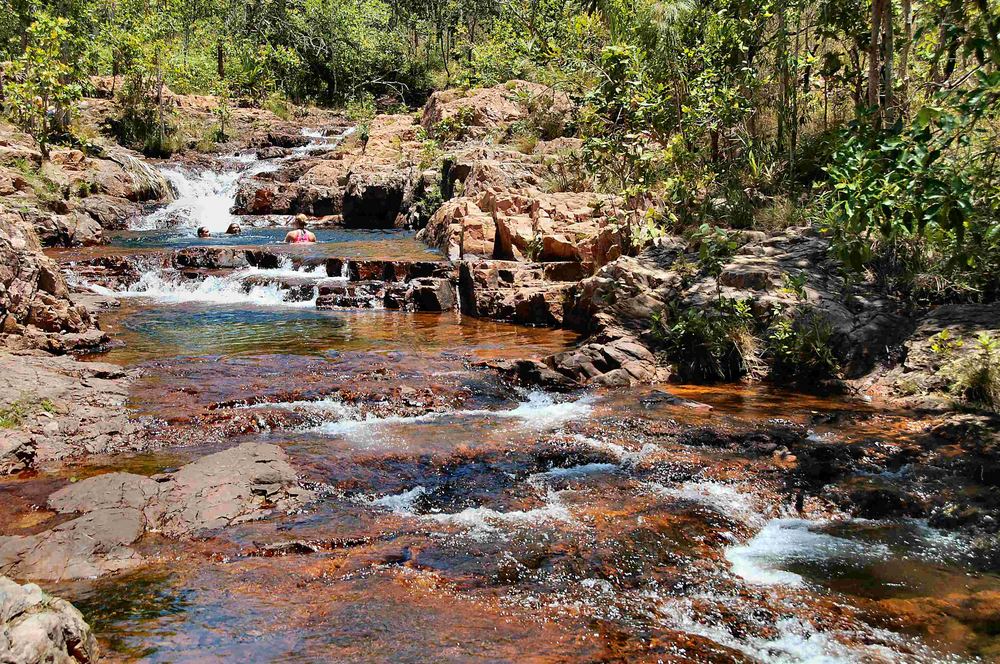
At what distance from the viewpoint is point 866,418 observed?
24.1 feet

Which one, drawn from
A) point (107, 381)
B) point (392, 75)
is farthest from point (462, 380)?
point (392, 75)

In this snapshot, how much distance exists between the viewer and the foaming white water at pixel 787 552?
456 cm

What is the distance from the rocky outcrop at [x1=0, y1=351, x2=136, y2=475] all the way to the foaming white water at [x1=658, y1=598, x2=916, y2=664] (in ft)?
17.2

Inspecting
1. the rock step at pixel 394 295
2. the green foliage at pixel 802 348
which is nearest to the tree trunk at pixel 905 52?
the green foliage at pixel 802 348

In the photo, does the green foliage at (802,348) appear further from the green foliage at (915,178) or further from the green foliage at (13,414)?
the green foliage at (13,414)

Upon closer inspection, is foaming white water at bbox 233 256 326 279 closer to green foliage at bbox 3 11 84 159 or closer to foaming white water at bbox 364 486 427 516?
green foliage at bbox 3 11 84 159

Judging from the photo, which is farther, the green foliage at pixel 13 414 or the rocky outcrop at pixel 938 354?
the rocky outcrop at pixel 938 354

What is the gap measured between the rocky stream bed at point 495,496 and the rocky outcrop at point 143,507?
Result: 0.02 m

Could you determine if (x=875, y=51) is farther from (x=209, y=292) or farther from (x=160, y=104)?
(x=160, y=104)

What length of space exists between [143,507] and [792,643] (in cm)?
425

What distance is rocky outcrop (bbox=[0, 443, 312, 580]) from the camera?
459 centimetres

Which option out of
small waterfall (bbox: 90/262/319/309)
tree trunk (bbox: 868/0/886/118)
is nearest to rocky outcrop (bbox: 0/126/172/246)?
small waterfall (bbox: 90/262/319/309)

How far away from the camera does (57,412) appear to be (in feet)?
23.1

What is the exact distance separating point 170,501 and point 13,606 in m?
2.40
